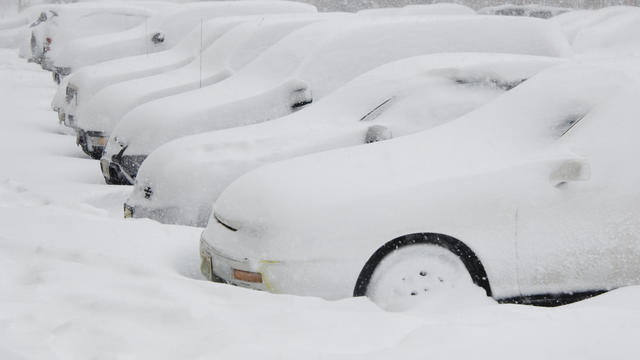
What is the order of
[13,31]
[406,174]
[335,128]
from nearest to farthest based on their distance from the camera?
[406,174] → [335,128] → [13,31]

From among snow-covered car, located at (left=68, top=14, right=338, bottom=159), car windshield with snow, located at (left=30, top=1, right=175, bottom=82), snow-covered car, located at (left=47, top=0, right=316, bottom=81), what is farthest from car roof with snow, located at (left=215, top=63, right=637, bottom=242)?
car windshield with snow, located at (left=30, top=1, right=175, bottom=82)

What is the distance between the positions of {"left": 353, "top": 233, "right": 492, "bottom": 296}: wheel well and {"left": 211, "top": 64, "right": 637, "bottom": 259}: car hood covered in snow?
7 centimetres

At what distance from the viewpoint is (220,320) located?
3.43m

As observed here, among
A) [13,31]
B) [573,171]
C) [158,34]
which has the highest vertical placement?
[573,171]

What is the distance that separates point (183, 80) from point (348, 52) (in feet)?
9.27

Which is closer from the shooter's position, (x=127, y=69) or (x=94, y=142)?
(x=94, y=142)

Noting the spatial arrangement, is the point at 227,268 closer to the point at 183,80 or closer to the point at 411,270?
the point at 411,270

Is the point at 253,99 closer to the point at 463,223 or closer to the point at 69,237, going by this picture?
the point at 69,237

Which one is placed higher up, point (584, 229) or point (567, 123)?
point (567, 123)

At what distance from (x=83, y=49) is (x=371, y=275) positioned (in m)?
11.4

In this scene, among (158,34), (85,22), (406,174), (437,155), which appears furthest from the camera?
(85,22)

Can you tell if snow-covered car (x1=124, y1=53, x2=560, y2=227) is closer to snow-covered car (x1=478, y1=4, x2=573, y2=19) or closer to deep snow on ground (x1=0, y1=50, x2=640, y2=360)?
deep snow on ground (x1=0, y1=50, x2=640, y2=360)

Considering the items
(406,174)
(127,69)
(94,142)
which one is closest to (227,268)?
(406,174)

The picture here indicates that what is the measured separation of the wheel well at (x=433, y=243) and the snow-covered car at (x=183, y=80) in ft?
18.5
